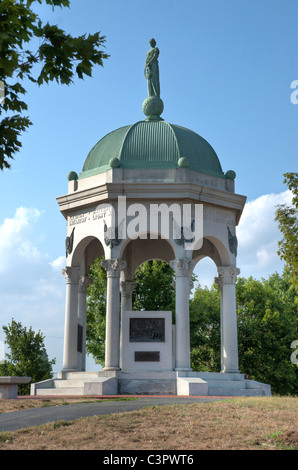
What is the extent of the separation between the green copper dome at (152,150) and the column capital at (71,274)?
519cm

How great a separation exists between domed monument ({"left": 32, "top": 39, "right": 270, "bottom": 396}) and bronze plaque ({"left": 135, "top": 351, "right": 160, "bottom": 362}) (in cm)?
5

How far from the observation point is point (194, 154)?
1314 inches

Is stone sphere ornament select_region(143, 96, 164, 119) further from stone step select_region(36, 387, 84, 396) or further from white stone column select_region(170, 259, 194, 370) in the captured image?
stone step select_region(36, 387, 84, 396)

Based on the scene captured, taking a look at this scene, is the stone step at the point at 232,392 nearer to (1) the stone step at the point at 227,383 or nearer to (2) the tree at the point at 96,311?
(1) the stone step at the point at 227,383

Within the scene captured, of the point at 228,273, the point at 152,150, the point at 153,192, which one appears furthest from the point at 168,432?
the point at 152,150

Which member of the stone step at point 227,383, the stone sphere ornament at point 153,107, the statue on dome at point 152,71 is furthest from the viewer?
the statue on dome at point 152,71

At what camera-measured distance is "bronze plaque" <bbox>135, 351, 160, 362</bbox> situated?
3116cm

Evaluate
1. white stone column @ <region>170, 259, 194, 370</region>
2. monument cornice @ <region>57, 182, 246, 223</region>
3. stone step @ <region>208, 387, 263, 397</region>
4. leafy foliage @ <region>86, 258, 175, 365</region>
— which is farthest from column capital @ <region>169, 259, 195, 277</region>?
leafy foliage @ <region>86, 258, 175, 365</region>

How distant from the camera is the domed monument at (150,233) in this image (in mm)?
29859

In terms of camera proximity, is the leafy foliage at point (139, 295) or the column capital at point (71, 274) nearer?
the column capital at point (71, 274)

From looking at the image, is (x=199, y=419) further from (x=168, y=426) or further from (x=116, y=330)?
(x=116, y=330)

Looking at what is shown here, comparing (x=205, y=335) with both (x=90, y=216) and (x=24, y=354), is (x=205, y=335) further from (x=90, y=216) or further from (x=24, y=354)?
(x=90, y=216)

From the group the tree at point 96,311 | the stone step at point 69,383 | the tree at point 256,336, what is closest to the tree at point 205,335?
the tree at point 256,336

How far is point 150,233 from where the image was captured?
3241 centimetres
